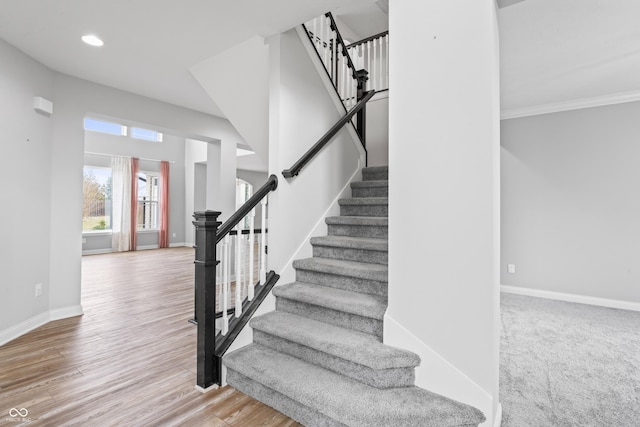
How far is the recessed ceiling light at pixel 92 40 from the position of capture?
2.61m

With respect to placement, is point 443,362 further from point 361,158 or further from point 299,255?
point 361,158

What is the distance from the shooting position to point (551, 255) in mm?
4152

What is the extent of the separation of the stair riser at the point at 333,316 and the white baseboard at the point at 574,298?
340 centimetres

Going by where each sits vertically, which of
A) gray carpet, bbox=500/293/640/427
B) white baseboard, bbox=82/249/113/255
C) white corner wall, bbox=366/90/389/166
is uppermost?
white corner wall, bbox=366/90/389/166

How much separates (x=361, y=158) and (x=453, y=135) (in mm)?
2205

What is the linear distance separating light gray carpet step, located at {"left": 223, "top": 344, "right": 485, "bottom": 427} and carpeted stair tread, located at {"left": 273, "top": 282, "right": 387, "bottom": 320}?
39 cm

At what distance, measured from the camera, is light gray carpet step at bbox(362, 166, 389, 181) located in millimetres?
3656

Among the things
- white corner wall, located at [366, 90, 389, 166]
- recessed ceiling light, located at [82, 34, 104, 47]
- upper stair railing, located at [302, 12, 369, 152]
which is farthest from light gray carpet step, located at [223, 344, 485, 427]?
white corner wall, located at [366, 90, 389, 166]

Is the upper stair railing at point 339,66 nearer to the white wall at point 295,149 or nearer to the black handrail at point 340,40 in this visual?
the black handrail at point 340,40

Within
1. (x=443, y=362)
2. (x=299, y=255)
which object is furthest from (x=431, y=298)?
(x=299, y=255)

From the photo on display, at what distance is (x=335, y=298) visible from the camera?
86.4 inches

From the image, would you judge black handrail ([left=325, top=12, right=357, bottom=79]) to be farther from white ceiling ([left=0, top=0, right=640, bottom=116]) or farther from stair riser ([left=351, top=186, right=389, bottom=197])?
stair riser ([left=351, top=186, right=389, bottom=197])

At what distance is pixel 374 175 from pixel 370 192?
39 centimetres

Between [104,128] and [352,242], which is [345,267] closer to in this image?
[352,242]
